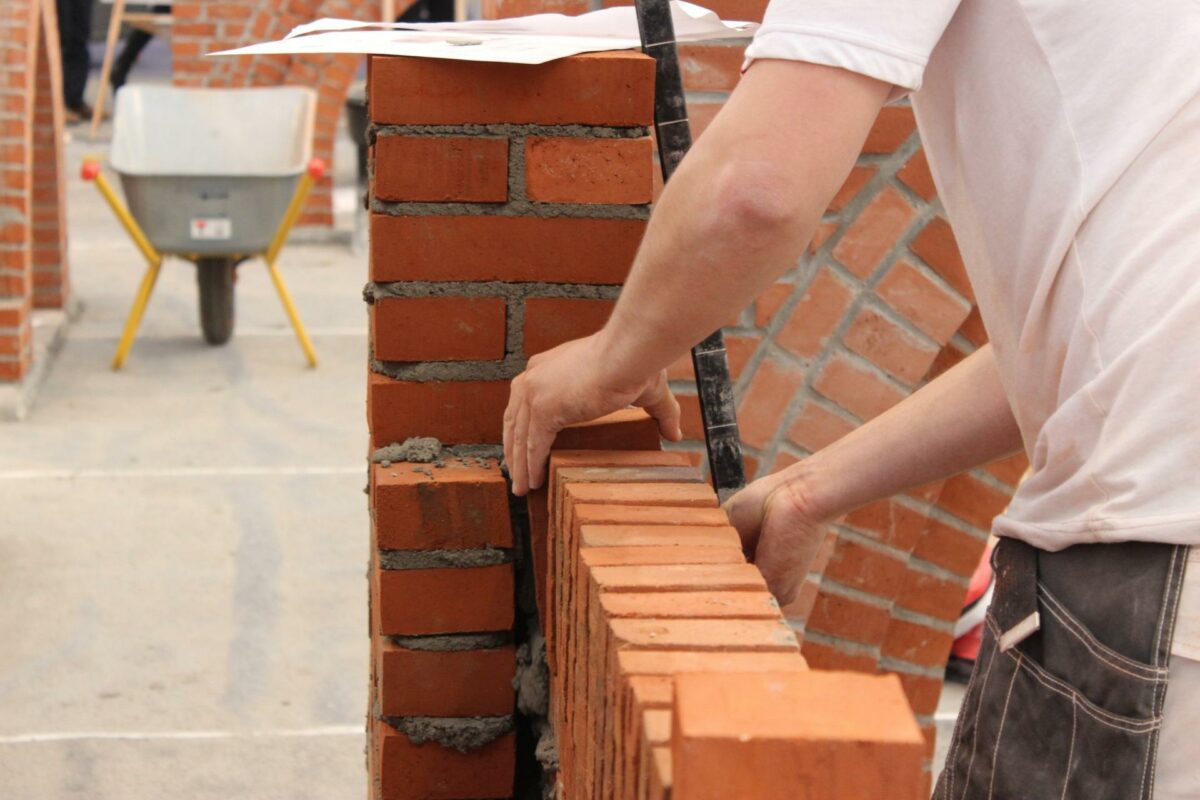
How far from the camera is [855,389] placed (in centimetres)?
227

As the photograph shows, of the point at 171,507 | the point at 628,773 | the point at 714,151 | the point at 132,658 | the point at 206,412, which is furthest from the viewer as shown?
the point at 206,412

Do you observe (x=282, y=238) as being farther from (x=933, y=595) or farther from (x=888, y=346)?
(x=888, y=346)

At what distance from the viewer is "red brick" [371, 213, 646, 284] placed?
158cm

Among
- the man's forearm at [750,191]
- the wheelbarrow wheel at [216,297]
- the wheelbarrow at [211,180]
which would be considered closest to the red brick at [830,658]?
the man's forearm at [750,191]

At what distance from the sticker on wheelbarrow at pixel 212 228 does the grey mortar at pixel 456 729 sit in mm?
4718

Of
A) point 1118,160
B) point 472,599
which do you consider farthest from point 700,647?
point 472,599

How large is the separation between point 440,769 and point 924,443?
664mm

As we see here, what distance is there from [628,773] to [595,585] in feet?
0.68

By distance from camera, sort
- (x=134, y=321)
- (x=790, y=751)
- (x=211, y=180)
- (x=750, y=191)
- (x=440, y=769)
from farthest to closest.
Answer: (x=134, y=321), (x=211, y=180), (x=440, y=769), (x=750, y=191), (x=790, y=751)

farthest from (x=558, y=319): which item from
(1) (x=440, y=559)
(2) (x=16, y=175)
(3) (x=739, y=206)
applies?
(2) (x=16, y=175)

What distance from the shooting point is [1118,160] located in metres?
1.16

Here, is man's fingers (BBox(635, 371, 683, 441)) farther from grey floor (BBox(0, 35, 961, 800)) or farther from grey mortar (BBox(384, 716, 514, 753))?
grey floor (BBox(0, 35, 961, 800))

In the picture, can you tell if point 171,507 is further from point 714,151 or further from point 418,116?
point 714,151

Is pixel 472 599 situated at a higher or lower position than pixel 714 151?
lower
